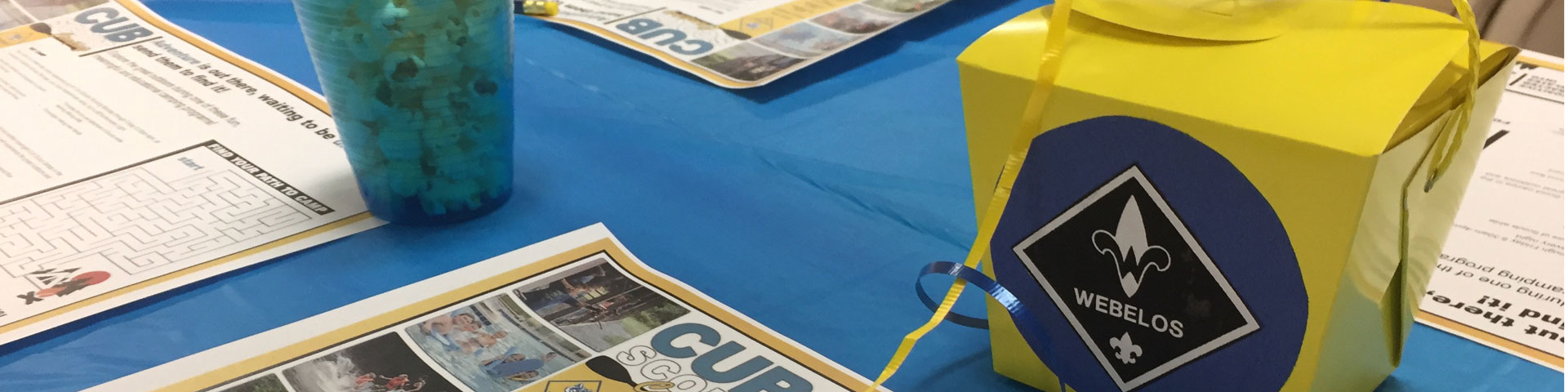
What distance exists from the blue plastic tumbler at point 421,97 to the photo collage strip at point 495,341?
0.29ft

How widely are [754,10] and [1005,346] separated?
46 cm

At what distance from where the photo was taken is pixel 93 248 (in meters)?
0.51

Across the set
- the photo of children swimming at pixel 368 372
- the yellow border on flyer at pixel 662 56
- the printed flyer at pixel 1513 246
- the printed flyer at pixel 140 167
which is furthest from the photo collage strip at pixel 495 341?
the printed flyer at pixel 1513 246

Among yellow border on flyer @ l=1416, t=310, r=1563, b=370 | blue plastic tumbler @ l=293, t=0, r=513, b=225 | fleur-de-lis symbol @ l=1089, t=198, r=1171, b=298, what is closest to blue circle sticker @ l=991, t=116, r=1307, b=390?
fleur-de-lis symbol @ l=1089, t=198, r=1171, b=298

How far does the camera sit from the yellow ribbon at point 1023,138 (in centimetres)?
34

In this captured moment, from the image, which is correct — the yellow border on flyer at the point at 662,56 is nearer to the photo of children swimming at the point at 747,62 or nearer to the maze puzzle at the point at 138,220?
the photo of children swimming at the point at 747,62

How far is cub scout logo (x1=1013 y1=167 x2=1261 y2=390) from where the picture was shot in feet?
1.13

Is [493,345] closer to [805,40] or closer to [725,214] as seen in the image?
[725,214]

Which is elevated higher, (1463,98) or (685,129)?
(1463,98)

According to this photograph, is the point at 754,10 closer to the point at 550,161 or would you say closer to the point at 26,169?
the point at 550,161

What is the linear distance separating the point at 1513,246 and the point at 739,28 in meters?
0.50

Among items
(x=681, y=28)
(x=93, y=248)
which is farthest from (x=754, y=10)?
(x=93, y=248)

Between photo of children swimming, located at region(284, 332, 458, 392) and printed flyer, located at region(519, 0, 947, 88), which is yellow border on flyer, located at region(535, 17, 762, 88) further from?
photo of children swimming, located at region(284, 332, 458, 392)

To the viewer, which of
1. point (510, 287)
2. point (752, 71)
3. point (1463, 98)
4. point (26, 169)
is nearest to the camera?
point (1463, 98)
